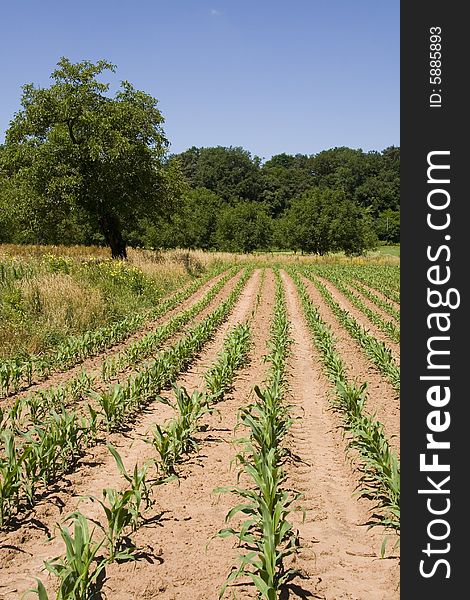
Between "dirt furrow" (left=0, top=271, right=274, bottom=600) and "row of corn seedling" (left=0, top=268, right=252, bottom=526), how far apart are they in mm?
177

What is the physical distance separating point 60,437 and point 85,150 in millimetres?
19143

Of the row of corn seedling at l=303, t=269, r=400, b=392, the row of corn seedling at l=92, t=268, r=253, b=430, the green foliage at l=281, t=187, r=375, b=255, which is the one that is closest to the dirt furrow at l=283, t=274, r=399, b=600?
the row of corn seedling at l=303, t=269, r=400, b=392

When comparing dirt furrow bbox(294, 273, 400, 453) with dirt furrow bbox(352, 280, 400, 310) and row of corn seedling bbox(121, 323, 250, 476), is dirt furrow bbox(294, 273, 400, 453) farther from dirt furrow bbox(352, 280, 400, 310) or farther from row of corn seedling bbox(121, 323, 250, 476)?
dirt furrow bbox(352, 280, 400, 310)

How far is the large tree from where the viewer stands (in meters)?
21.8

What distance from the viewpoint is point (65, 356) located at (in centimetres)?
963

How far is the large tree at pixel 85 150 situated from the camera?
859 inches

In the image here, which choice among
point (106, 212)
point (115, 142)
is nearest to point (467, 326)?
point (115, 142)

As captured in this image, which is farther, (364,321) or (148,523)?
(364,321)

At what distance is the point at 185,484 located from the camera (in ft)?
17.1

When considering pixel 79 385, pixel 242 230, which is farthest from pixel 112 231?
pixel 242 230

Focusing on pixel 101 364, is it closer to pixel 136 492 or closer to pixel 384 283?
pixel 136 492

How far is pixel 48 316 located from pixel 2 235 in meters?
34.8

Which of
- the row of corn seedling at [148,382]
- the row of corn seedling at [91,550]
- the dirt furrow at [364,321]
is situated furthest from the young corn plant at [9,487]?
the dirt furrow at [364,321]

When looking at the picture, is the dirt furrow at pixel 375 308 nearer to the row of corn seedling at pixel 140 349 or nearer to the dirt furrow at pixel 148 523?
the row of corn seedling at pixel 140 349
